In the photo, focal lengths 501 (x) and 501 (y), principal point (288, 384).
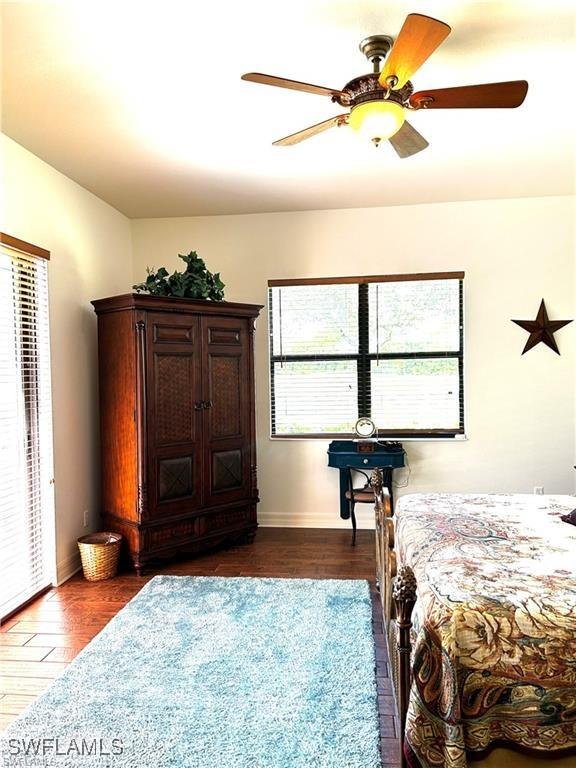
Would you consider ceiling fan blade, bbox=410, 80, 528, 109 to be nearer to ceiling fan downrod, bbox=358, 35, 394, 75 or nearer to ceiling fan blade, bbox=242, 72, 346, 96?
ceiling fan downrod, bbox=358, 35, 394, 75

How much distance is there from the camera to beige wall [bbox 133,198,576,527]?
4305mm

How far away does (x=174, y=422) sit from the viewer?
3.67 metres

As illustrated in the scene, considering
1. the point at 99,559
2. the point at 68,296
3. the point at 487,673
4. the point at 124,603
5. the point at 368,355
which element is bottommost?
the point at 124,603

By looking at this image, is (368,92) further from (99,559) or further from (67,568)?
(67,568)

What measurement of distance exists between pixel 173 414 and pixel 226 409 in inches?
18.1

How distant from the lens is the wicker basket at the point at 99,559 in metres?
3.43

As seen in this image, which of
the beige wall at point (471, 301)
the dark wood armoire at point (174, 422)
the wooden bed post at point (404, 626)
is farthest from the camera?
the beige wall at point (471, 301)

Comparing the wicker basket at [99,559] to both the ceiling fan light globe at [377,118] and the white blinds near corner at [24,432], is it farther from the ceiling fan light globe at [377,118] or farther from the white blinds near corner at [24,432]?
the ceiling fan light globe at [377,118]

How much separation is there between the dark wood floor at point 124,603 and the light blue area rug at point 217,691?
8cm

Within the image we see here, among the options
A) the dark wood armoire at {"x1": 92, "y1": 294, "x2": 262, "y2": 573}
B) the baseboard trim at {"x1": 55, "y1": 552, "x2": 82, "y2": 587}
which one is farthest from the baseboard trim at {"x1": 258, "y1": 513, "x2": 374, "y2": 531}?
the baseboard trim at {"x1": 55, "y1": 552, "x2": 82, "y2": 587}

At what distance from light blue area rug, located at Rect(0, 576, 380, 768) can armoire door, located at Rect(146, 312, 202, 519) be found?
2.60ft

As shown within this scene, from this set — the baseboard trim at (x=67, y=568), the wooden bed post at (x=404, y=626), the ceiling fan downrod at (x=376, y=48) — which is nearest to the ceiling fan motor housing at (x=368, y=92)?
the ceiling fan downrod at (x=376, y=48)

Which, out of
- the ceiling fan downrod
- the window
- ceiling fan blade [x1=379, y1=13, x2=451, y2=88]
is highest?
the ceiling fan downrod

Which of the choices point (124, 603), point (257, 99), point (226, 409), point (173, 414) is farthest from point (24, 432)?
point (257, 99)
